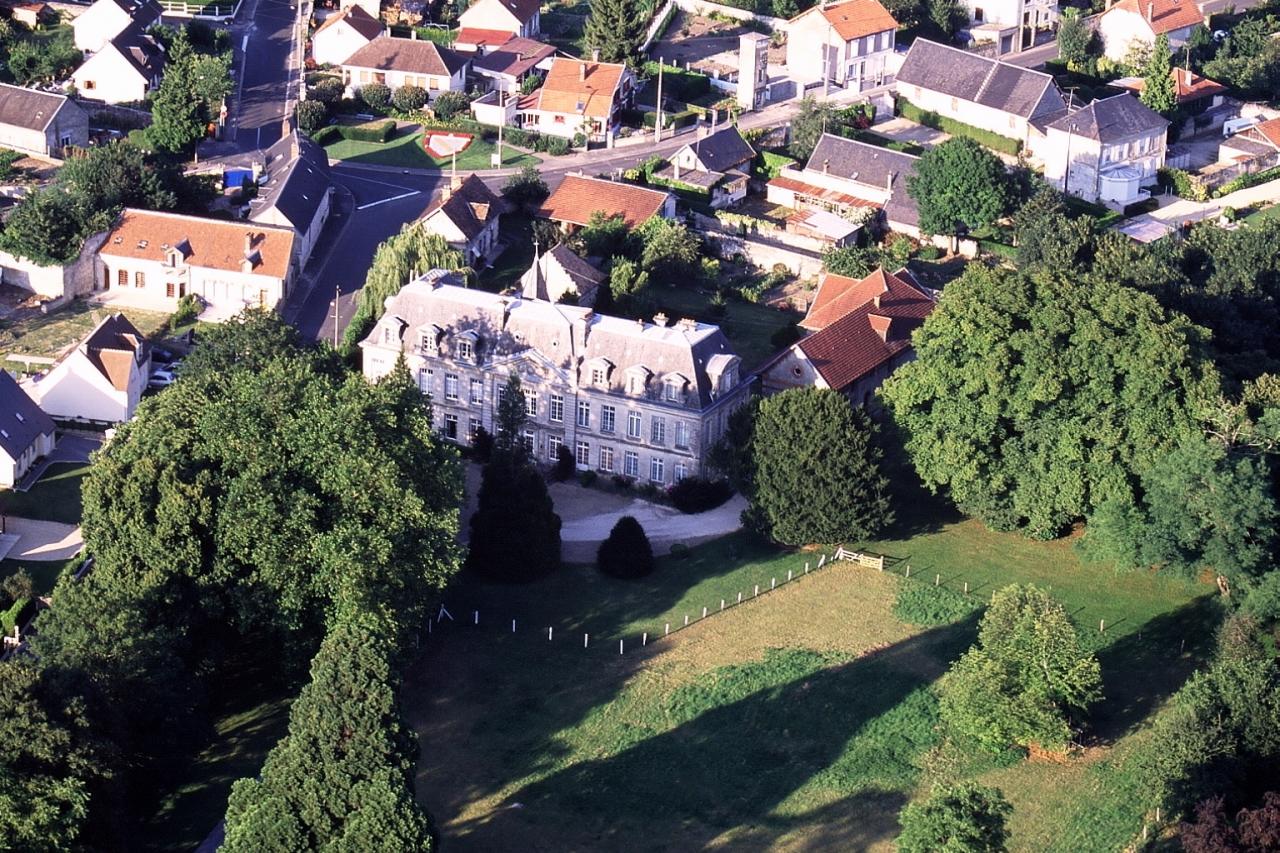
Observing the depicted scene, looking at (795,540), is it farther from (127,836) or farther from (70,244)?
(70,244)

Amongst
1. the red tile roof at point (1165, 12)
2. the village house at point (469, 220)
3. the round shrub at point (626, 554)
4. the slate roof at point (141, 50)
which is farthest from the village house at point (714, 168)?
the round shrub at point (626, 554)

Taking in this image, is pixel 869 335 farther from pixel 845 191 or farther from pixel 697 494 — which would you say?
pixel 845 191

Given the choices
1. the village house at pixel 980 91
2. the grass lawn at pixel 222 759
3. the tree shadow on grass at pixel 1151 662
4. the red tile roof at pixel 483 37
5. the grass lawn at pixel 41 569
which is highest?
the red tile roof at pixel 483 37

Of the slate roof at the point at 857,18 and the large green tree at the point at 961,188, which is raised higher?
the slate roof at the point at 857,18

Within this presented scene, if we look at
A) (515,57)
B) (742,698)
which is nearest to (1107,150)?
(515,57)

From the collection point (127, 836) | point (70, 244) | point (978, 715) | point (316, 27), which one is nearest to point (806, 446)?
point (978, 715)

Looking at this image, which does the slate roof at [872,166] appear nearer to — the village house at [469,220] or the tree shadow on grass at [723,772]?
the village house at [469,220]
